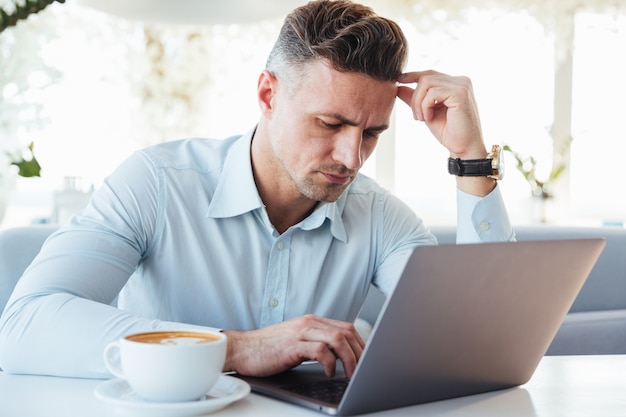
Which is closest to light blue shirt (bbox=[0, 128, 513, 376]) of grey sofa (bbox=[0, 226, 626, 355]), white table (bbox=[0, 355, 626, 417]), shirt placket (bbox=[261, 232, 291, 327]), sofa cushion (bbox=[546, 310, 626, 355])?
shirt placket (bbox=[261, 232, 291, 327])

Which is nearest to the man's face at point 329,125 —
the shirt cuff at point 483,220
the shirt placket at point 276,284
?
the shirt placket at point 276,284

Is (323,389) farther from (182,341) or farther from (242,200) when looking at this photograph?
(242,200)

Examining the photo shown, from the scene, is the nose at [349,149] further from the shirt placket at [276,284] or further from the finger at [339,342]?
the finger at [339,342]

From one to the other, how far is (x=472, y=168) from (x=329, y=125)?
0.30 metres

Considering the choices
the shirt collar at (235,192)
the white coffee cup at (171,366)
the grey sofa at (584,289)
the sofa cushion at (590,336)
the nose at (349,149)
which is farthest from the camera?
the sofa cushion at (590,336)

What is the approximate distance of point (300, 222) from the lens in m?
1.42

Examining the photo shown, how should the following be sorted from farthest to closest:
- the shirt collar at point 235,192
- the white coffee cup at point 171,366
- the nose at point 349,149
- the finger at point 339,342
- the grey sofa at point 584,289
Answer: the grey sofa at point 584,289
the shirt collar at point 235,192
the nose at point 349,149
the finger at point 339,342
the white coffee cup at point 171,366

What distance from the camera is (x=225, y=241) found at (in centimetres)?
138

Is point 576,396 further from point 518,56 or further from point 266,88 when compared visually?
point 518,56

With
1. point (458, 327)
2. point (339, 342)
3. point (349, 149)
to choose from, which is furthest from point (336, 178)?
point (458, 327)

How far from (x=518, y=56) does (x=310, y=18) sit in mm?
3448

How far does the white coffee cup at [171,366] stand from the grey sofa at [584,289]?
115cm

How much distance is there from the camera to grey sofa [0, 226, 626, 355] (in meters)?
1.82

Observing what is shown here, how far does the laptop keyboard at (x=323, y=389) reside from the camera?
83 cm
